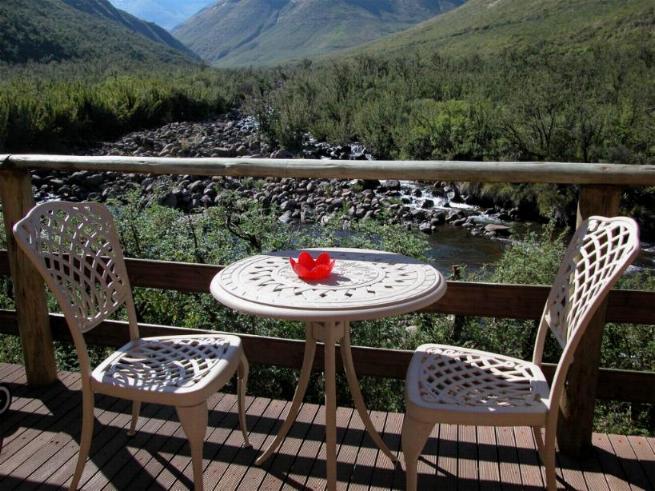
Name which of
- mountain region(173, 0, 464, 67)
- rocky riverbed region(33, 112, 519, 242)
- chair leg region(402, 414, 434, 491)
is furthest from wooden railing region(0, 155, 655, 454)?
mountain region(173, 0, 464, 67)

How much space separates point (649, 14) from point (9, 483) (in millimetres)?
39738

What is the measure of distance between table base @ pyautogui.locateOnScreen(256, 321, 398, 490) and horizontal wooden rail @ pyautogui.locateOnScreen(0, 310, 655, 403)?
1.22 feet

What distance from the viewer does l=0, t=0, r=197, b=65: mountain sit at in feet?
155

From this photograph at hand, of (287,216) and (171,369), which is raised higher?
(171,369)

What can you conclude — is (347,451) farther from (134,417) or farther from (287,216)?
(287,216)

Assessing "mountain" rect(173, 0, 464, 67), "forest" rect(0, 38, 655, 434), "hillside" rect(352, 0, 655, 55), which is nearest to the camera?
"forest" rect(0, 38, 655, 434)

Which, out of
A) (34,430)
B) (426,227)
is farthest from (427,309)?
(426,227)

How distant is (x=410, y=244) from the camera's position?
4.00 m

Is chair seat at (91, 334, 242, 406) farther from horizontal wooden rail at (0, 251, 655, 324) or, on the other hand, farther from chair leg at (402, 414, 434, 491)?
chair leg at (402, 414, 434, 491)

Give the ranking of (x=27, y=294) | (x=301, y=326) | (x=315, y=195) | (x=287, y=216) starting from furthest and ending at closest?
A: 1. (x=315, y=195)
2. (x=287, y=216)
3. (x=301, y=326)
4. (x=27, y=294)

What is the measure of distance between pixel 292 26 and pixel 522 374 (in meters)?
159

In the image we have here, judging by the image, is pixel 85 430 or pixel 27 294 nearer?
pixel 85 430

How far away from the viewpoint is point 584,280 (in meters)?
2.00

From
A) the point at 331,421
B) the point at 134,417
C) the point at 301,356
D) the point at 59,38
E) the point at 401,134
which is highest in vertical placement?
the point at 59,38
